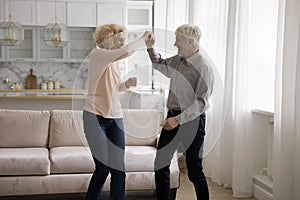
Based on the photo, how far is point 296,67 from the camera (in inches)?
107

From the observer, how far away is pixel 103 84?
2645 mm

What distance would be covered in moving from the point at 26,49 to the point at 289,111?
5152mm

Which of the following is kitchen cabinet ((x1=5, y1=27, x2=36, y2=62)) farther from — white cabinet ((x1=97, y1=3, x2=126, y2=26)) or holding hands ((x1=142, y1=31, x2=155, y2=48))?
holding hands ((x1=142, y1=31, x2=155, y2=48))

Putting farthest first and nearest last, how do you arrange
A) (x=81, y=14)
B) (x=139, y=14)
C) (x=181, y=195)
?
(x=139, y=14)
(x=81, y=14)
(x=181, y=195)

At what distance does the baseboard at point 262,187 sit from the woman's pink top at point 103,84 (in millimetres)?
1566

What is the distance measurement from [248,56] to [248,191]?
49.3 inches

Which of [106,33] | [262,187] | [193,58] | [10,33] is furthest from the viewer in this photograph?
[10,33]

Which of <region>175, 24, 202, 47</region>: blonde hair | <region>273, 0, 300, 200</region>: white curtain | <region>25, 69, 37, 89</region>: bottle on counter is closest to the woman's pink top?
<region>175, 24, 202, 47</region>: blonde hair

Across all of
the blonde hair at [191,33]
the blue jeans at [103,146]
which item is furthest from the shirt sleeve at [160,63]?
the blue jeans at [103,146]

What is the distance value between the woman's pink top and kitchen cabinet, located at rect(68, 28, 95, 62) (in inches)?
174

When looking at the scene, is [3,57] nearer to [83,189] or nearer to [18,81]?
[18,81]

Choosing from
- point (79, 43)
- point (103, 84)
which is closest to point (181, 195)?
point (103, 84)

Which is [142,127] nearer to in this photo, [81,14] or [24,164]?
[24,164]

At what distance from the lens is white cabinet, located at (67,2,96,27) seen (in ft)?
22.3
